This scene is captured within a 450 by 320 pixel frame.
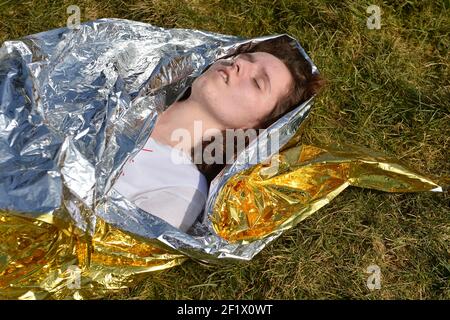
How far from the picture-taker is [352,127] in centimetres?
215

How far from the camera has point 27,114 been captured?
1723 mm

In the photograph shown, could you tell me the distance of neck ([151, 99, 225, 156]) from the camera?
1.99 m

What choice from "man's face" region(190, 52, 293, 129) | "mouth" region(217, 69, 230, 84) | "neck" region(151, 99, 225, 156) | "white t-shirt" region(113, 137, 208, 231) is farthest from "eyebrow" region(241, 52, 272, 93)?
"white t-shirt" region(113, 137, 208, 231)

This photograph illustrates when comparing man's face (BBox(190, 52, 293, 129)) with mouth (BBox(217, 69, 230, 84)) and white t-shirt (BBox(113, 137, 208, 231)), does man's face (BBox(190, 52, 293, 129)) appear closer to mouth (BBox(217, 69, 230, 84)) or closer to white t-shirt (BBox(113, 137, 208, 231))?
mouth (BBox(217, 69, 230, 84))

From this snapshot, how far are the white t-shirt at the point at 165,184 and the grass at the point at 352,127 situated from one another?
0.17 m

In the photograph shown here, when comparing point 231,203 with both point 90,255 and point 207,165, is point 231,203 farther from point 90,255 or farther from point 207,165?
point 90,255

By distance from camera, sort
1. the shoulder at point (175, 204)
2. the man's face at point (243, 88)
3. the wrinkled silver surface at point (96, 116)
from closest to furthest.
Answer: the wrinkled silver surface at point (96, 116) → the shoulder at point (175, 204) → the man's face at point (243, 88)

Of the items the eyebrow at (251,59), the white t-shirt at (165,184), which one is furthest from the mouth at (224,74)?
the white t-shirt at (165,184)

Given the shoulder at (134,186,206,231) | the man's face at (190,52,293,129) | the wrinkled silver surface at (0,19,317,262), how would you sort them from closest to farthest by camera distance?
the wrinkled silver surface at (0,19,317,262)
the shoulder at (134,186,206,231)
the man's face at (190,52,293,129)

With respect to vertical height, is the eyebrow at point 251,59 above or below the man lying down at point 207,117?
above

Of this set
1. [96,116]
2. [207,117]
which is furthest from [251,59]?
[96,116]

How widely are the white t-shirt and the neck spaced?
0.09 feet

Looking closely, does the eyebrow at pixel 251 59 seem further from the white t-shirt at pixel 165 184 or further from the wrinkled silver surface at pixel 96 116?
the white t-shirt at pixel 165 184

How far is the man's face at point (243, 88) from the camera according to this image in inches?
76.7
